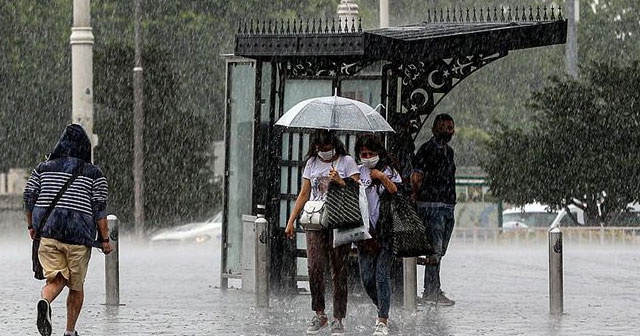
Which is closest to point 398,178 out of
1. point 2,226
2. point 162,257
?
point 162,257

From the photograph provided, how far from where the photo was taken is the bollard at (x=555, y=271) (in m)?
16.4

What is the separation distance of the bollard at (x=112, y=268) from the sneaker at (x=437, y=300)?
2891 millimetres

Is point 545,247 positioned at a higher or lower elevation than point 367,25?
lower

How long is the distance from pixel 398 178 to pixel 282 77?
12.0 ft

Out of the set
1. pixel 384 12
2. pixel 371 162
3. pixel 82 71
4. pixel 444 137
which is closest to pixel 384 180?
pixel 371 162

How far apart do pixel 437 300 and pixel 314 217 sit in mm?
3578

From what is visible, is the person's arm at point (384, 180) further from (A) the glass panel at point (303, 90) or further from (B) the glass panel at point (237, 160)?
(B) the glass panel at point (237, 160)

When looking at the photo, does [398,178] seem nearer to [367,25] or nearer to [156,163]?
[156,163]

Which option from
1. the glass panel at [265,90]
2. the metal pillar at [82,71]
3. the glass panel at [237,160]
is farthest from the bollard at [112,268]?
the metal pillar at [82,71]

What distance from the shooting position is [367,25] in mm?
71250

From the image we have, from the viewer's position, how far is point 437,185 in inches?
685

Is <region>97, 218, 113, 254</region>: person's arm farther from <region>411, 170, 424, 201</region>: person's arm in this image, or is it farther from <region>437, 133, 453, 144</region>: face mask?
<region>437, 133, 453, 144</region>: face mask

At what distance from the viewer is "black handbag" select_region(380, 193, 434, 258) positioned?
14430 mm

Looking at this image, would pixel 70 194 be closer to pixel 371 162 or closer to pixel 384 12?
pixel 371 162
